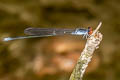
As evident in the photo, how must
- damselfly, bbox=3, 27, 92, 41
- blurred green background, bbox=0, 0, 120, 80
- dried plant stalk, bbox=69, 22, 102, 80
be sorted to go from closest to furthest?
dried plant stalk, bbox=69, 22, 102, 80
damselfly, bbox=3, 27, 92, 41
blurred green background, bbox=0, 0, 120, 80

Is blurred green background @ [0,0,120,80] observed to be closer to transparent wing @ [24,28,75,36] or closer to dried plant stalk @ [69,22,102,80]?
transparent wing @ [24,28,75,36]

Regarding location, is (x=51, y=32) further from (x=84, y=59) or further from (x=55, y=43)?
(x=55, y=43)

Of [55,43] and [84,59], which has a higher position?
[84,59]

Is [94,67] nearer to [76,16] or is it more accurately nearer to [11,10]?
[76,16]

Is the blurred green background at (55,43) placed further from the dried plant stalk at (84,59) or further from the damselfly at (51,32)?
the dried plant stalk at (84,59)

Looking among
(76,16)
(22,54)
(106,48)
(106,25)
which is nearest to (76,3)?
(76,16)

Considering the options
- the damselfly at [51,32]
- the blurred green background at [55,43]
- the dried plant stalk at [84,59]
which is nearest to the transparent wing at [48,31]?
the damselfly at [51,32]

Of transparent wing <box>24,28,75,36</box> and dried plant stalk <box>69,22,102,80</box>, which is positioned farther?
transparent wing <box>24,28,75,36</box>

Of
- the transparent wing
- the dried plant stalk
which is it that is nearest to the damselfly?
the transparent wing

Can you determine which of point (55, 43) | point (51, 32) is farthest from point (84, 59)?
point (55, 43)
